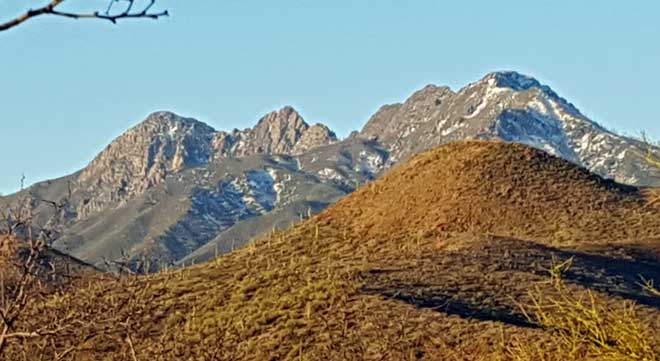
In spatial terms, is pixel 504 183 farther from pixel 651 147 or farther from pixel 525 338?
pixel 651 147

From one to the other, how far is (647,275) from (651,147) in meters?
37.6

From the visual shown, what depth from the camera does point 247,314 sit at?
1736 inches

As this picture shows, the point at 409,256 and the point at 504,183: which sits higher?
the point at 504,183

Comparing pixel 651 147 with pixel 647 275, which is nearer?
pixel 651 147

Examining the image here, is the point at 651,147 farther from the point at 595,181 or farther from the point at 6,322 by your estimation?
the point at 595,181

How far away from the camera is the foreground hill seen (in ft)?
126

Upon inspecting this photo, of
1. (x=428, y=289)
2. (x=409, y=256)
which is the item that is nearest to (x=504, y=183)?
(x=409, y=256)

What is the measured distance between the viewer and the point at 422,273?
46938 millimetres

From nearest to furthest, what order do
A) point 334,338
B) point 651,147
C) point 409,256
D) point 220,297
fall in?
point 651,147 < point 334,338 < point 220,297 < point 409,256

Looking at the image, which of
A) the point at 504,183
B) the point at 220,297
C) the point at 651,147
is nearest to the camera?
the point at 651,147

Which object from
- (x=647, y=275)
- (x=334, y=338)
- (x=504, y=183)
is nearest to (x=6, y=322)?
(x=334, y=338)

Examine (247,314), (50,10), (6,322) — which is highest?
(247,314)

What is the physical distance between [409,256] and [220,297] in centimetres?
810

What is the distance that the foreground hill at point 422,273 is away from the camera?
38312 millimetres
